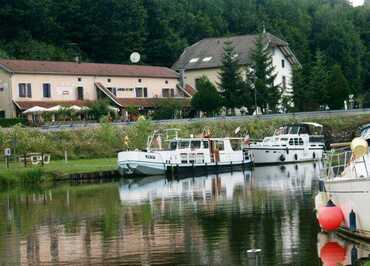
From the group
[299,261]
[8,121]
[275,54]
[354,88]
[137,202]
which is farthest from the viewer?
[354,88]

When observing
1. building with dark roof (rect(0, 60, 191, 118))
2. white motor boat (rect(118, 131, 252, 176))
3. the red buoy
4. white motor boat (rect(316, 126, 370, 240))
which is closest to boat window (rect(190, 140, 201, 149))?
white motor boat (rect(118, 131, 252, 176))

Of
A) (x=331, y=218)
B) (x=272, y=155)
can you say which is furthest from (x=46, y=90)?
(x=331, y=218)

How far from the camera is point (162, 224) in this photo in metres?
35.3

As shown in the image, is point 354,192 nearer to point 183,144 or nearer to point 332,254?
point 332,254

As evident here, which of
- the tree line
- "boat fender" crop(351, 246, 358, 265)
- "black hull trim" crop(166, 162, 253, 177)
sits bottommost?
"boat fender" crop(351, 246, 358, 265)

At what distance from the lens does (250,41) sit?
110 m

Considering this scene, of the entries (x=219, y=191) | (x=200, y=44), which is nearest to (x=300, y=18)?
(x=200, y=44)

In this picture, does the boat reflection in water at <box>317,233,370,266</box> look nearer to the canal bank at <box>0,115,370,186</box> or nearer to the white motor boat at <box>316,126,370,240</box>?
the white motor boat at <box>316,126,370,240</box>

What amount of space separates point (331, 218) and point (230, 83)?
67.1 meters

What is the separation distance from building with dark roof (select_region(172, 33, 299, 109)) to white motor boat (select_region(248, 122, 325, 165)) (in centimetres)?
2444

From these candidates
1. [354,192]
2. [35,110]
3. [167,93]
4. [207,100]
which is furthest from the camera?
[167,93]

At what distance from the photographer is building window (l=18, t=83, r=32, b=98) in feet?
287

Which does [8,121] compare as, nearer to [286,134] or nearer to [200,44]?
[286,134]

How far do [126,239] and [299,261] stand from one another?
8.15m
